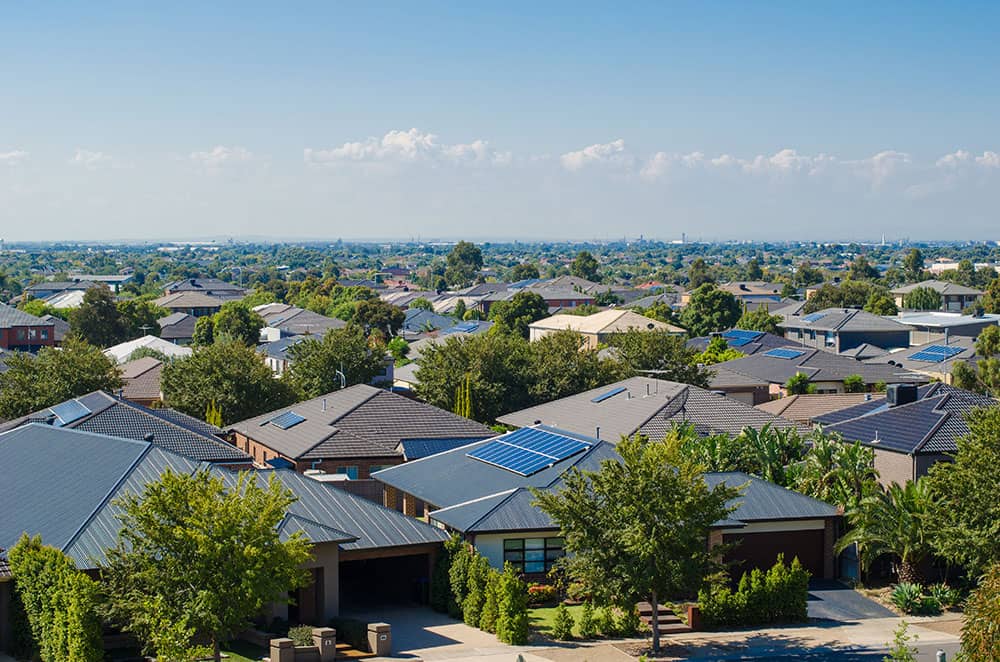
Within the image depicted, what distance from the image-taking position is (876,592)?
38.9 meters

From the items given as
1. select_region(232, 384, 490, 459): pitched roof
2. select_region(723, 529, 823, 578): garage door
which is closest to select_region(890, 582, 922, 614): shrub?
select_region(723, 529, 823, 578): garage door

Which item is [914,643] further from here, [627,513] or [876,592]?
[627,513]

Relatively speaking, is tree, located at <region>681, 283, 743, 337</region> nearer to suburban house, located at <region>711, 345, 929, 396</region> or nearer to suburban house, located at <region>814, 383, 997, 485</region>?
suburban house, located at <region>711, 345, 929, 396</region>

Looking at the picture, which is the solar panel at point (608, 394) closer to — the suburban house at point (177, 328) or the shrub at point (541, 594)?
the shrub at point (541, 594)

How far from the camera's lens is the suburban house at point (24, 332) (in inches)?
4614

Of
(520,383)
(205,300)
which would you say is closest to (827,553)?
(520,383)

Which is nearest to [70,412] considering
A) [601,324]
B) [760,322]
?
[601,324]

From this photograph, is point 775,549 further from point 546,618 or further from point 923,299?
point 923,299

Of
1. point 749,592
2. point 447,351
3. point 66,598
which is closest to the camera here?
point 66,598

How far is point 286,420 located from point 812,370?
134 ft

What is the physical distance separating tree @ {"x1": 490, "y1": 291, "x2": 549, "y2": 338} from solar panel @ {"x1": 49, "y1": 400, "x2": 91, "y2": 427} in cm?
7577

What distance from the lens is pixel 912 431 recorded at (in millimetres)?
46844

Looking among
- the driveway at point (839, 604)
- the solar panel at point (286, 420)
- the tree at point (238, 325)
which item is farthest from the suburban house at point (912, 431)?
the tree at point (238, 325)

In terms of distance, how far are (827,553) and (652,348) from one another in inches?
1296
